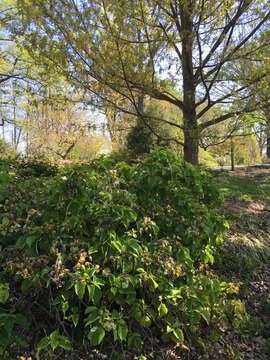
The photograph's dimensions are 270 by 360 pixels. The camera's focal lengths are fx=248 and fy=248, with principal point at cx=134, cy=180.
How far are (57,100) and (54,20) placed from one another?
156 cm

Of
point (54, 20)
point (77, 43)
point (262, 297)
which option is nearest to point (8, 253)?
point (262, 297)

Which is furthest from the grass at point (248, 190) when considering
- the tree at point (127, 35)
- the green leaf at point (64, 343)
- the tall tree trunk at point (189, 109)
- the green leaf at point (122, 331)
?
the green leaf at point (64, 343)

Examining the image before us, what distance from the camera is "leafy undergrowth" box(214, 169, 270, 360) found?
2.16 meters

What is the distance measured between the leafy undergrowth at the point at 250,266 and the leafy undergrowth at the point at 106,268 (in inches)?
7.4

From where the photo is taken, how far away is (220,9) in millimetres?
3510

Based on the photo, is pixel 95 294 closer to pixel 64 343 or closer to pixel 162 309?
pixel 64 343

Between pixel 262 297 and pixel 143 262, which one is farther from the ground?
pixel 143 262

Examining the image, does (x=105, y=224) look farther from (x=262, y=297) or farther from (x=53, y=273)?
(x=262, y=297)

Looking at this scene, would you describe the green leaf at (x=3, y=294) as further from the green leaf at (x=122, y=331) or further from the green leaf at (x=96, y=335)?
the green leaf at (x=122, y=331)

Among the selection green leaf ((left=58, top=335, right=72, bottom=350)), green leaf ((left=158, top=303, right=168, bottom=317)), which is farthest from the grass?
green leaf ((left=58, top=335, right=72, bottom=350))

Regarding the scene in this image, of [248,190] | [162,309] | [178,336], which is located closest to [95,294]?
[162,309]

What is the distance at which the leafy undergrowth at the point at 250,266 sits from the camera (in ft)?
7.09

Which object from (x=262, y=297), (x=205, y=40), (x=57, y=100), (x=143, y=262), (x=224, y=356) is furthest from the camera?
(x=57, y=100)

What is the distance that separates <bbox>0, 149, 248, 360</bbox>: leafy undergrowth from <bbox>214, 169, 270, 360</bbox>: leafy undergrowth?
0.19 metres
